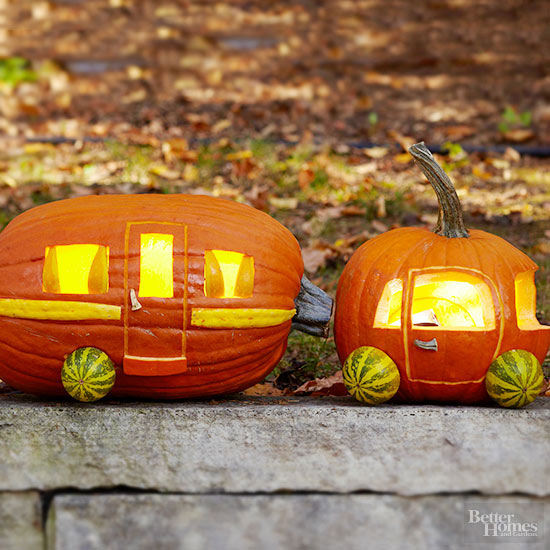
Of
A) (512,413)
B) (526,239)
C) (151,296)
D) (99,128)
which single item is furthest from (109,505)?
(99,128)

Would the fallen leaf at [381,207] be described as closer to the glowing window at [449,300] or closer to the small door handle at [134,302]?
the glowing window at [449,300]

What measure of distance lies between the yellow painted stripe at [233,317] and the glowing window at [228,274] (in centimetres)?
5

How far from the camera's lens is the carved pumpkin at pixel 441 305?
2.03 metres

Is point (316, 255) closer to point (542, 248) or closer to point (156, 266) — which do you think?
point (542, 248)

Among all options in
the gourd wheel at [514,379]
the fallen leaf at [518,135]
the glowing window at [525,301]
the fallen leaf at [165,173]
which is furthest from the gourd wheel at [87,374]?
the fallen leaf at [518,135]

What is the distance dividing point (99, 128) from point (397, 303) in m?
4.03

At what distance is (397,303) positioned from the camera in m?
2.14

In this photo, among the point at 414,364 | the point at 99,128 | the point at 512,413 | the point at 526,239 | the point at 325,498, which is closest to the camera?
the point at 325,498

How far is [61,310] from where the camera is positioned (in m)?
1.96

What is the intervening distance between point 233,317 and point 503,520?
851 millimetres

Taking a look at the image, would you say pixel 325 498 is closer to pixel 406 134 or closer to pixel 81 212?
pixel 81 212

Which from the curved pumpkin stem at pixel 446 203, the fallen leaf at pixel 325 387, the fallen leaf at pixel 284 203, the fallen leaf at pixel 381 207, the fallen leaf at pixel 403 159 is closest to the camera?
the curved pumpkin stem at pixel 446 203

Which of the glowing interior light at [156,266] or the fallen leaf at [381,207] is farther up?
the fallen leaf at [381,207]

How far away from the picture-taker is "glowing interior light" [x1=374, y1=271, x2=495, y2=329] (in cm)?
204
